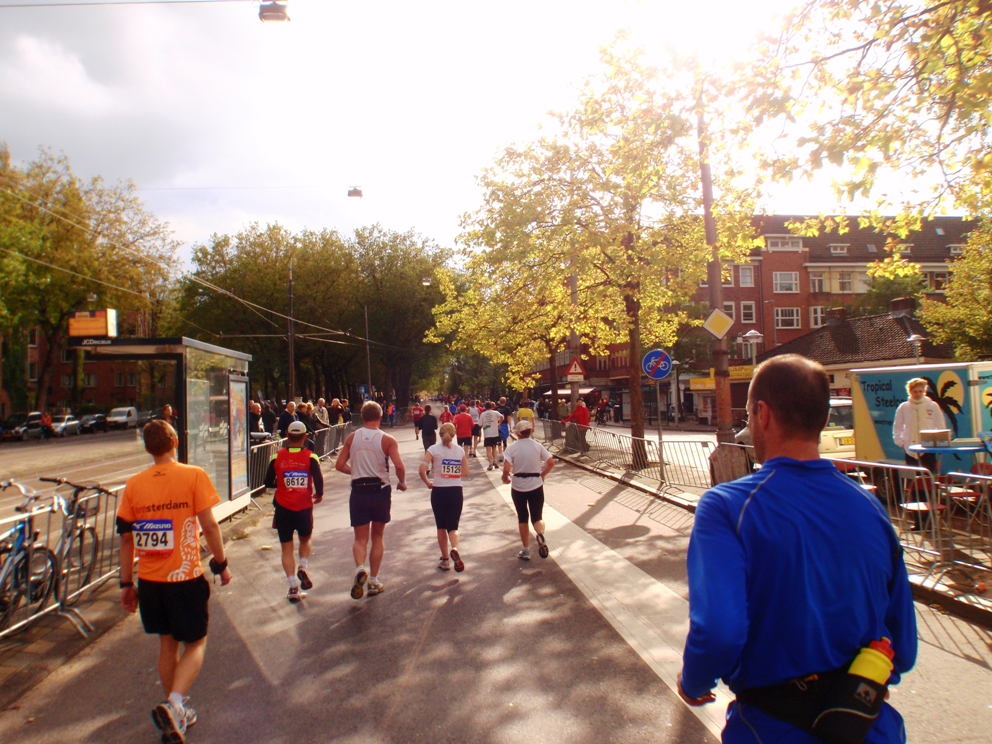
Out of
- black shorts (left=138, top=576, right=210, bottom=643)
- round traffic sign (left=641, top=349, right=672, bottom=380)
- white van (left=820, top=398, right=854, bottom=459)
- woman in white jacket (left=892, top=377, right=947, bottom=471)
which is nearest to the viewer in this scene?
black shorts (left=138, top=576, right=210, bottom=643)

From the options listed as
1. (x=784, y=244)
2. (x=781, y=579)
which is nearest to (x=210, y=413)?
(x=781, y=579)

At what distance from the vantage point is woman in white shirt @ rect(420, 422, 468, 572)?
8156 mm

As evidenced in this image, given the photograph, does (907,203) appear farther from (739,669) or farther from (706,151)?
(739,669)

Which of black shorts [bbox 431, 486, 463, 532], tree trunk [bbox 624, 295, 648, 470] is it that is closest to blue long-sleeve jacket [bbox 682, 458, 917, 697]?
black shorts [bbox 431, 486, 463, 532]

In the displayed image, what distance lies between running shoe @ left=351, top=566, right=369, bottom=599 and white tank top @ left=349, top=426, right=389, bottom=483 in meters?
0.86

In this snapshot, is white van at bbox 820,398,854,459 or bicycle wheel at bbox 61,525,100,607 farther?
white van at bbox 820,398,854,459

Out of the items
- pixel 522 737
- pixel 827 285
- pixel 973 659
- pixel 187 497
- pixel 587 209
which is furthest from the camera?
pixel 827 285

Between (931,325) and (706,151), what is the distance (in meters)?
26.0

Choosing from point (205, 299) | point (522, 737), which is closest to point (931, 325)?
point (522, 737)

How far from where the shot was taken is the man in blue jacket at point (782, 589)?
6.11 feet

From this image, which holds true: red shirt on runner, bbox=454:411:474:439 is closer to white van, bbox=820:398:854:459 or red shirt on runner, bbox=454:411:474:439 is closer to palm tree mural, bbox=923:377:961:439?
white van, bbox=820:398:854:459

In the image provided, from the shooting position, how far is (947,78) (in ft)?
28.1

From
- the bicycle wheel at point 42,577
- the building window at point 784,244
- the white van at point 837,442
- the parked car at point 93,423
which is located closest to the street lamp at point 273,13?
the bicycle wheel at point 42,577

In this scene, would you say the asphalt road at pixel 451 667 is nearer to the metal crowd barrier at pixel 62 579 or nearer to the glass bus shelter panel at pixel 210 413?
the metal crowd barrier at pixel 62 579
